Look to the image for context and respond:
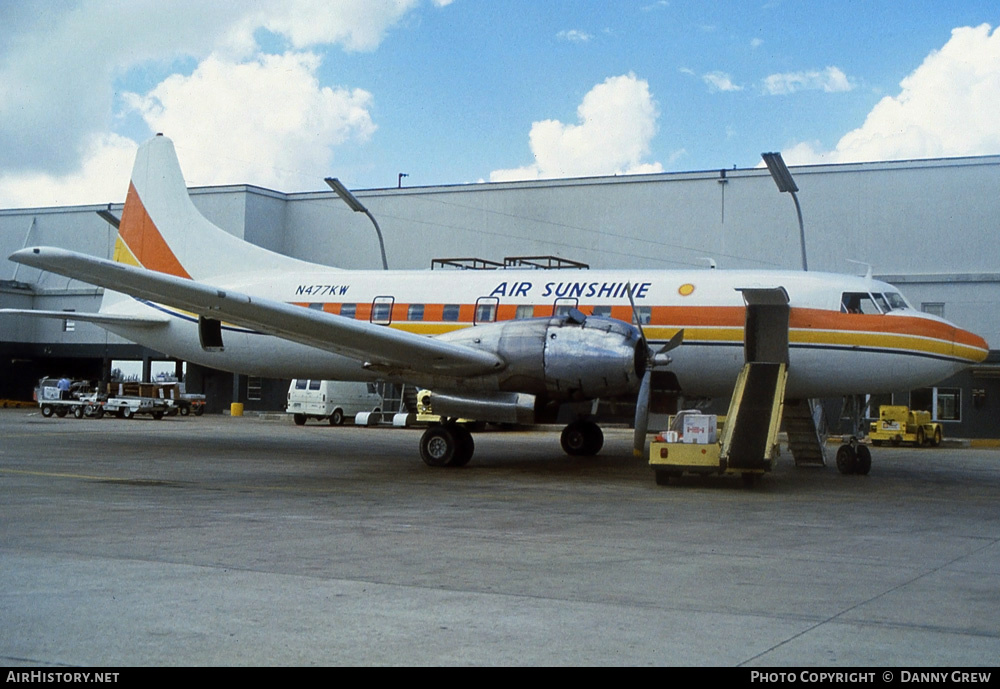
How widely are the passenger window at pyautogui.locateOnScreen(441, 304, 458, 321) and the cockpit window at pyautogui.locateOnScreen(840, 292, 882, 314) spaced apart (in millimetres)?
7596

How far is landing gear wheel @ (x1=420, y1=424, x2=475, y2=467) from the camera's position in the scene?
17672mm

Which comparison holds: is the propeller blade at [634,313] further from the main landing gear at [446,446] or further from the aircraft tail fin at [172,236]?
the aircraft tail fin at [172,236]

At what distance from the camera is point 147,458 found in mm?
18812

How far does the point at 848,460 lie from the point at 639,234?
26102 millimetres

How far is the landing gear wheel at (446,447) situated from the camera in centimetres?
1767

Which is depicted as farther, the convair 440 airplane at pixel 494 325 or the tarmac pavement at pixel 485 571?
the convair 440 airplane at pixel 494 325

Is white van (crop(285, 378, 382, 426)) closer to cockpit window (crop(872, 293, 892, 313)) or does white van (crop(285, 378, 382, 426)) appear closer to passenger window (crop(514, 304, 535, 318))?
passenger window (crop(514, 304, 535, 318))

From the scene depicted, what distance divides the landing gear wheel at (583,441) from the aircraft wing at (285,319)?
6.17 meters

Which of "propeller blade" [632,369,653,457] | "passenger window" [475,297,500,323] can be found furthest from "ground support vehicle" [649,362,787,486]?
"passenger window" [475,297,500,323]

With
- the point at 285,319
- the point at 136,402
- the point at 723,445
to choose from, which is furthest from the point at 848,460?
the point at 136,402

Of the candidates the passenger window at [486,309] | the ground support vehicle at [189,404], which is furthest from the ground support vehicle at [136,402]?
the passenger window at [486,309]

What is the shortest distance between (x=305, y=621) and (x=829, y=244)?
38.3 meters

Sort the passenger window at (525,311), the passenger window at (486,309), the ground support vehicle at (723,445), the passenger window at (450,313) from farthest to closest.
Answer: the passenger window at (450,313) → the passenger window at (486,309) → the passenger window at (525,311) → the ground support vehicle at (723,445)
